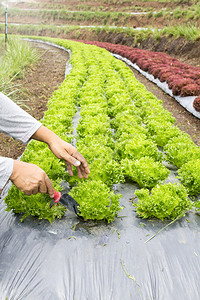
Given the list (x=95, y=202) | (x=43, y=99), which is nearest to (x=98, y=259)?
(x=95, y=202)

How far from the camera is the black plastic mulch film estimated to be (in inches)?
93.9

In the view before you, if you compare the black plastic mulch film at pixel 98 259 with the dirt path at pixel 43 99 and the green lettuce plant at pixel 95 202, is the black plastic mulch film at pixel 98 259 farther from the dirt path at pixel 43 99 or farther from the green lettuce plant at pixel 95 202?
the dirt path at pixel 43 99

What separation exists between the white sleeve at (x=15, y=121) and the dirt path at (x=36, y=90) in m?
2.75

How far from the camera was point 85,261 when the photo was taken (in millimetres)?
2635

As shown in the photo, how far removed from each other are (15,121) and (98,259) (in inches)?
59.3

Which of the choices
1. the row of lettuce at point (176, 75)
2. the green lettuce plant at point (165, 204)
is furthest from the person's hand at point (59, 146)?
the row of lettuce at point (176, 75)

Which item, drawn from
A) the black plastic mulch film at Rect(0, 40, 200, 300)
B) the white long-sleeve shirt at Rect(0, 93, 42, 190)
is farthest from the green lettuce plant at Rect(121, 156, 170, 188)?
the white long-sleeve shirt at Rect(0, 93, 42, 190)

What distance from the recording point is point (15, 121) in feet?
8.36

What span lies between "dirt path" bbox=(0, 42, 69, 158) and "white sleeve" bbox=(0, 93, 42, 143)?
9.03 feet

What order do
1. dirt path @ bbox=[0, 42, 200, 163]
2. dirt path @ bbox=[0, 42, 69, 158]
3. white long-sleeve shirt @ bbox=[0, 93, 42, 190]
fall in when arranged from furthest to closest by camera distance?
dirt path @ bbox=[0, 42, 200, 163], dirt path @ bbox=[0, 42, 69, 158], white long-sleeve shirt @ bbox=[0, 93, 42, 190]

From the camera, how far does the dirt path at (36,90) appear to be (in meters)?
5.50

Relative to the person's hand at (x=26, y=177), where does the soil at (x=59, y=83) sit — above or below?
below

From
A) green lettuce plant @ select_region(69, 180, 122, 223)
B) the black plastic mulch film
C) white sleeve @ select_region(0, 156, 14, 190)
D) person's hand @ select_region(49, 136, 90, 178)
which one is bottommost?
the black plastic mulch film

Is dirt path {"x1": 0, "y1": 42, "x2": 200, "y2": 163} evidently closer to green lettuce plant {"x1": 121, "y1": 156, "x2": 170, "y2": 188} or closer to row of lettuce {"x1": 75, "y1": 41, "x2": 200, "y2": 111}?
row of lettuce {"x1": 75, "y1": 41, "x2": 200, "y2": 111}
